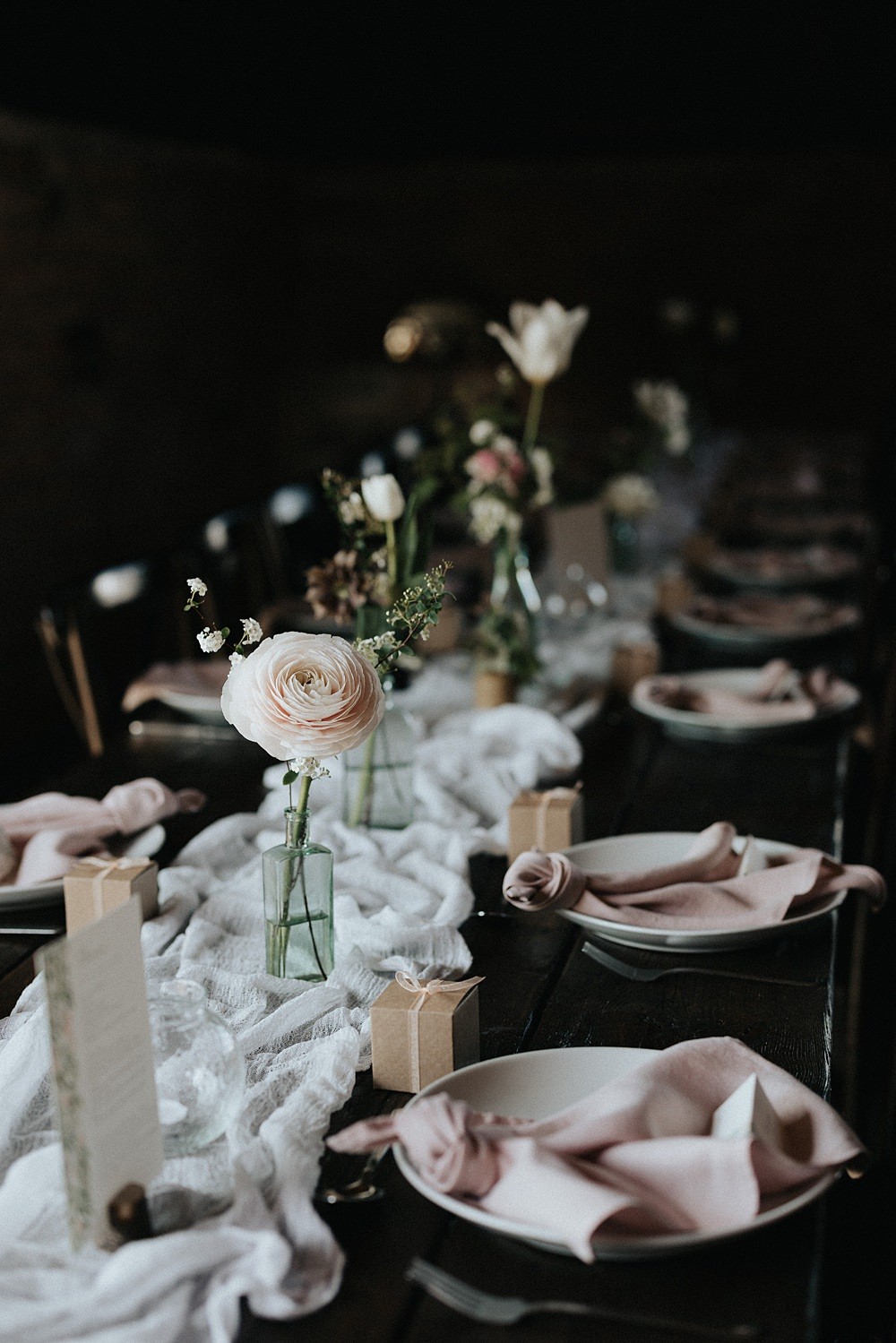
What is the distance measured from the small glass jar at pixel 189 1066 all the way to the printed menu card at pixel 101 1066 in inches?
2.8

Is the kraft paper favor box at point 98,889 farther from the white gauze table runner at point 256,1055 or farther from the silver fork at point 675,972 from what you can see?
the silver fork at point 675,972

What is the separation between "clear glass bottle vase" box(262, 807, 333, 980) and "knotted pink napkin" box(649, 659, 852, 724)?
3.37 ft

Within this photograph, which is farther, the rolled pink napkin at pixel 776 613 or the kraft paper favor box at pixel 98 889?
the rolled pink napkin at pixel 776 613

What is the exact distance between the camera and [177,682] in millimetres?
2350

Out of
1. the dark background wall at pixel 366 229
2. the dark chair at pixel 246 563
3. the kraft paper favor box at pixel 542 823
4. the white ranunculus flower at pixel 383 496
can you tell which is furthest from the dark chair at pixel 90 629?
the dark background wall at pixel 366 229

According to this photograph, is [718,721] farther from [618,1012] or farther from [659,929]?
[618,1012]

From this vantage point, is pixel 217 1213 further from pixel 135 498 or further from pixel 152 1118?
pixel 135 498

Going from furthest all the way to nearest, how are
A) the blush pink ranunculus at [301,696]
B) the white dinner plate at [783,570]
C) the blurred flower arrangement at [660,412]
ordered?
the blurred flower arrangement at [660,412]
the white dinner plate at [783,570]
the blush pink ranunculus at [301,696]

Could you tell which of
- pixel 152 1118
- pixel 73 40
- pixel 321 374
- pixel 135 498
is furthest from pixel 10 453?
pixel 152 1118

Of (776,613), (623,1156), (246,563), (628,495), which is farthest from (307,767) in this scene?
(246,563)

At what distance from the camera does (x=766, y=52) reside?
559cm

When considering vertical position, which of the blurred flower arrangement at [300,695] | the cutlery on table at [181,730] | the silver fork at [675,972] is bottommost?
the silver fork at [675,972]

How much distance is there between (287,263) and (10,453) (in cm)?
266

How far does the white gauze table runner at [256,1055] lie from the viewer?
0.82 meters
